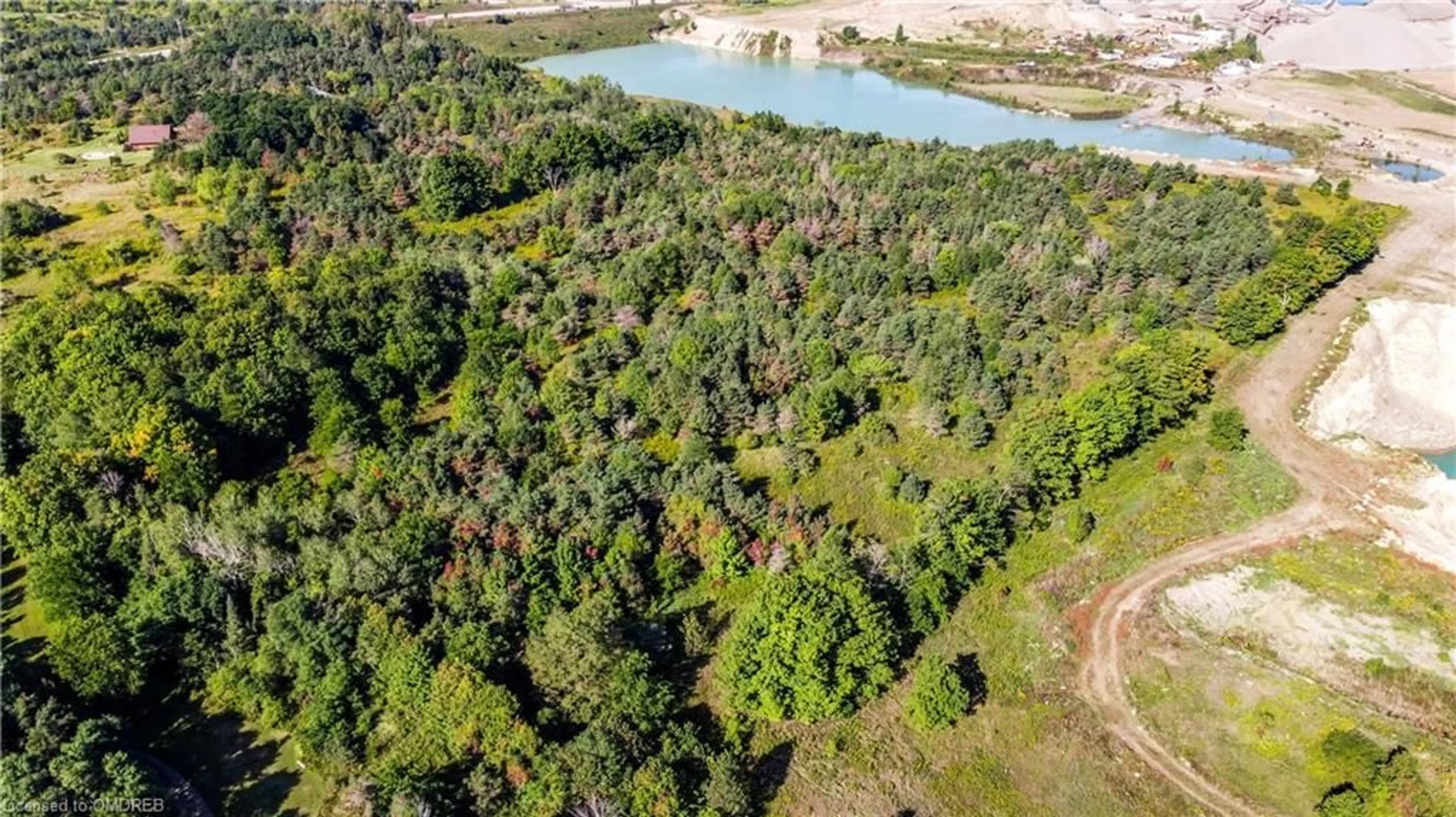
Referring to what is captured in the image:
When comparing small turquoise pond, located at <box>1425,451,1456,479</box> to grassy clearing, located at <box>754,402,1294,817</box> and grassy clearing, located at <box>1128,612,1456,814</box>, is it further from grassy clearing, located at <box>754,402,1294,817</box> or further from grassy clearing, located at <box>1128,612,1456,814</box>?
grassy clearing, located at <box>1128,612,1456,814</box>

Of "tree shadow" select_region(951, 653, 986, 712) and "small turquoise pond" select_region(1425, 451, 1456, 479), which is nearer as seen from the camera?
"tree shadow" select_region(951, 653, 986, 712)

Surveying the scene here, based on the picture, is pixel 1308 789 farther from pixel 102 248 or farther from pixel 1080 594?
pixel 102 248

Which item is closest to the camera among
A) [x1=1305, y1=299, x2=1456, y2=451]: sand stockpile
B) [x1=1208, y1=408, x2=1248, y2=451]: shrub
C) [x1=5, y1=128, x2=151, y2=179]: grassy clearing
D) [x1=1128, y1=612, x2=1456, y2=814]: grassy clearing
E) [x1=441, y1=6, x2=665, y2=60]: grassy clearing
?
[x1=1128, y1=612, x2=1456, y2=814]: grassy clearing

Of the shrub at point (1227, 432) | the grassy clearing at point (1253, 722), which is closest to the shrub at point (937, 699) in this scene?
the grassy clearing at point (1253, 722)

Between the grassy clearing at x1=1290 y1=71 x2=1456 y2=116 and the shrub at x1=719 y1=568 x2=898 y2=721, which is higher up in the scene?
the grassy clearing at x1=1290 y1=71 x2=1456 y2=116

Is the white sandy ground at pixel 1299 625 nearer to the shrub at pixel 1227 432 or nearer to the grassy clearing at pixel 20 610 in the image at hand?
the shrub at pixel 1227 432

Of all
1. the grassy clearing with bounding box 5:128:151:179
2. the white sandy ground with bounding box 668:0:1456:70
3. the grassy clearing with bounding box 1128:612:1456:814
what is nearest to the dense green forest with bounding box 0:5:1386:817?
the grassy clearing with bounding box 5:128:151:179
